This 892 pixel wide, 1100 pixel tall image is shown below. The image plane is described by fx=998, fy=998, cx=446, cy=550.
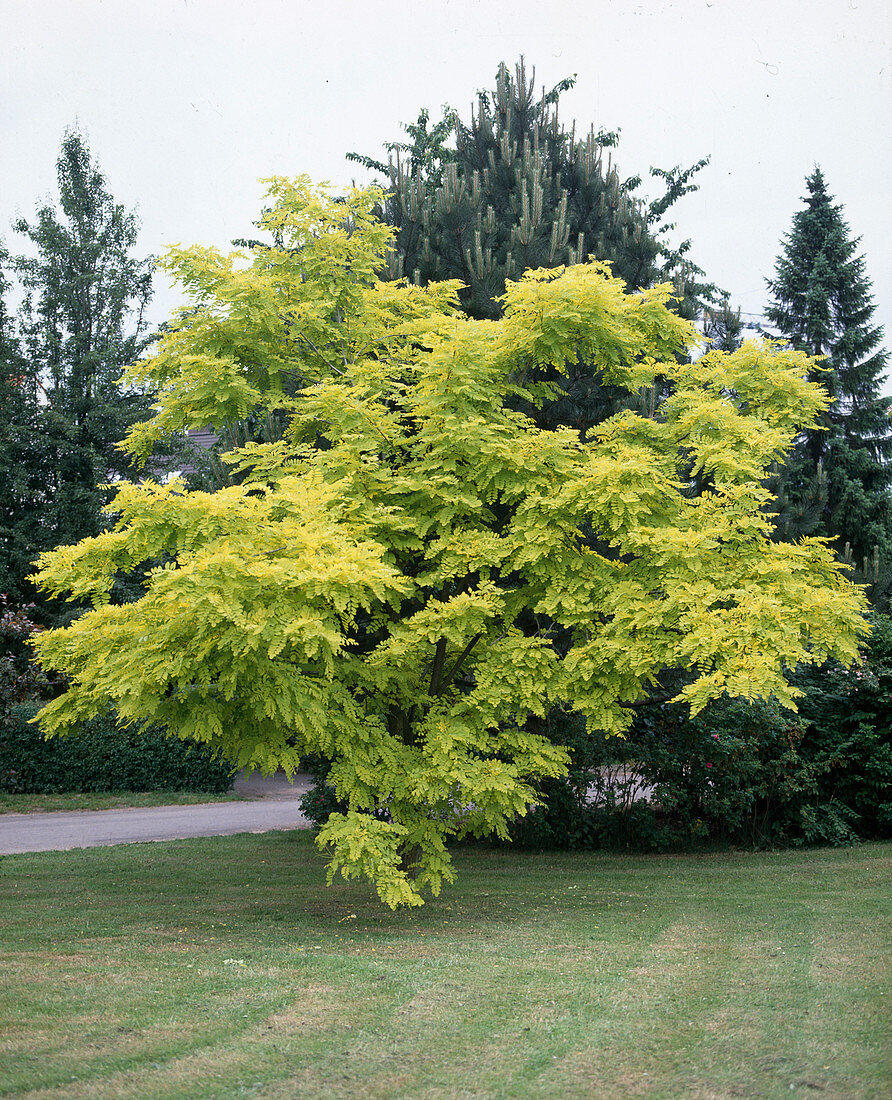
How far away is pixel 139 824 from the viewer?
1812cm

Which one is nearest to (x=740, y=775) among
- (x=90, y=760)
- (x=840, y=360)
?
(x=90, y=760)

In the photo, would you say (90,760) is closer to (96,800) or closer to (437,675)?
(96,800)

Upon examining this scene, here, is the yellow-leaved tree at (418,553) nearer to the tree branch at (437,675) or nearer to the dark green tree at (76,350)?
the tree branch at (437,675)

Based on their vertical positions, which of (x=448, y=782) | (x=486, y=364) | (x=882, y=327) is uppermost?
(x=882, y=327)

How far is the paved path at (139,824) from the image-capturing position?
16.0 meters

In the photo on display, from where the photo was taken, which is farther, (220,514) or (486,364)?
(486,364)

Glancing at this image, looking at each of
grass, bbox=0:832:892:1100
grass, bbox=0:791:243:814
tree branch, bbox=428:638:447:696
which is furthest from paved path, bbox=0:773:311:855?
tree branch, bbox=428:638:447:696

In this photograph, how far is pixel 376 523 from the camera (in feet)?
27.4

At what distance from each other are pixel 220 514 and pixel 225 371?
2.95 meters

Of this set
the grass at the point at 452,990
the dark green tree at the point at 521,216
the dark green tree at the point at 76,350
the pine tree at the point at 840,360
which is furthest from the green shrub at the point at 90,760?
the pine tree at the point at 840,360

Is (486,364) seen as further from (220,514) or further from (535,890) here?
(535,890)

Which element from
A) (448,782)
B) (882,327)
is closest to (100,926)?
(448,782)

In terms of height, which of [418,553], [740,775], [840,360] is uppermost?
[840,360]

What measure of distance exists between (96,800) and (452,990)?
16.7 meters
